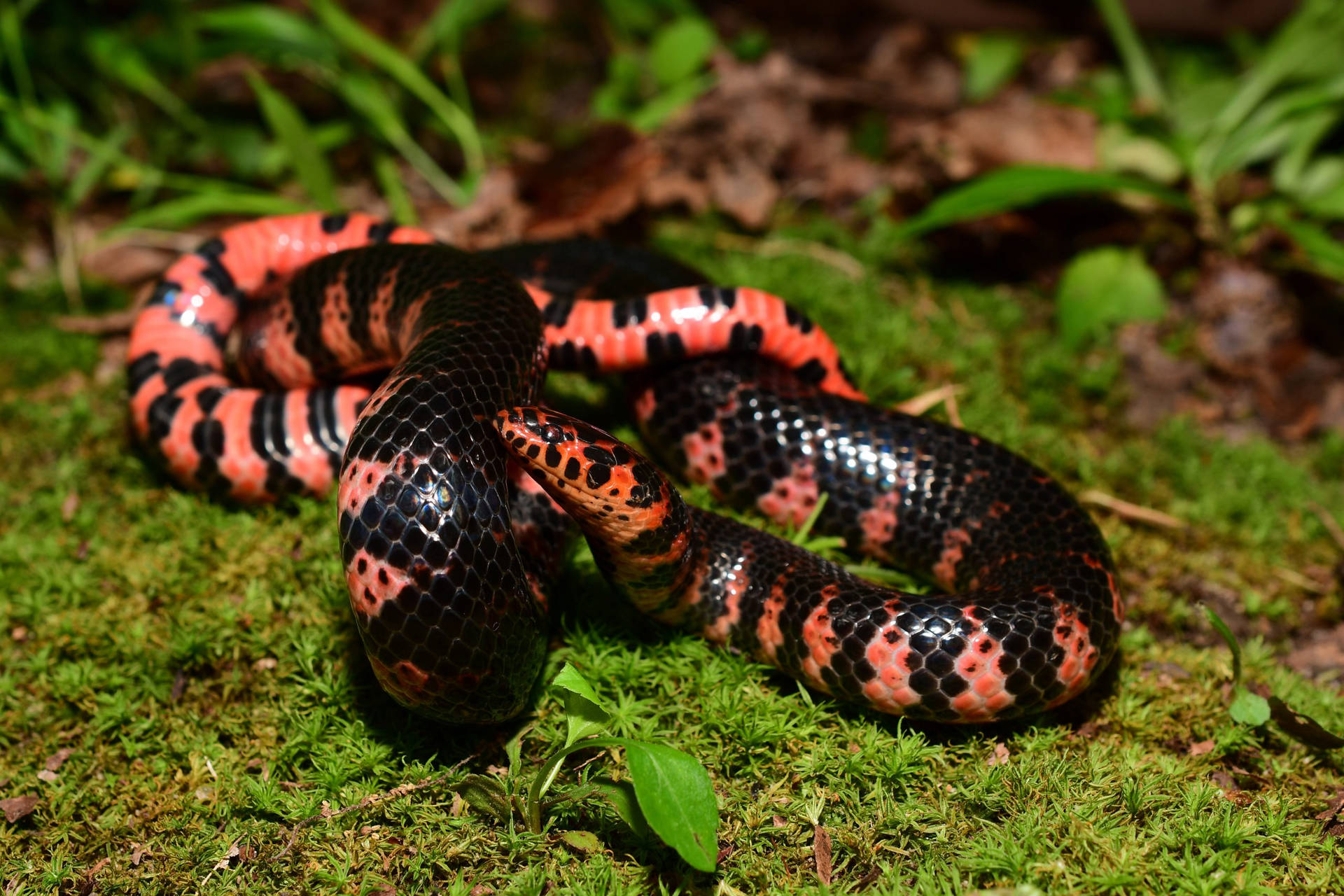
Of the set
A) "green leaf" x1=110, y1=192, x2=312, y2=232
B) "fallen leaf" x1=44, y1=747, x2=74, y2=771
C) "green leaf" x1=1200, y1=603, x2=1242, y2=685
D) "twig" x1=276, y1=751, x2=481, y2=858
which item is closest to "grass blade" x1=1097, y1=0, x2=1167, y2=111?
"green leaf" x1=1200, y1=603, x2=1242, y2=685

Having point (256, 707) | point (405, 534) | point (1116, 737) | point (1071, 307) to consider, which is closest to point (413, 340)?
point (405, 534)

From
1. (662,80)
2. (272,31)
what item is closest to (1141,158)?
(662,80)

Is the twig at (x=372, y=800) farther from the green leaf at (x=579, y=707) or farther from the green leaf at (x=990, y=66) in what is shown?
the green leaf at (x=990, y=66)

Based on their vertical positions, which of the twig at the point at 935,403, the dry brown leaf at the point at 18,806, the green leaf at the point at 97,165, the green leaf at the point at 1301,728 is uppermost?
the green leaf at the point at 97,165

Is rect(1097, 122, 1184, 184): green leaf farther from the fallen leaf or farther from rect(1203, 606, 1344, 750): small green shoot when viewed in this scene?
the fallen leaf

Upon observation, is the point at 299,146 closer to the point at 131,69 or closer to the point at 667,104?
the point at 131,69

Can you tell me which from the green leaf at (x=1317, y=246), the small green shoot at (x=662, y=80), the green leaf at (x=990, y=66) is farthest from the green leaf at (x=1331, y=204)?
the small green shoot at (x=662, y=80)
